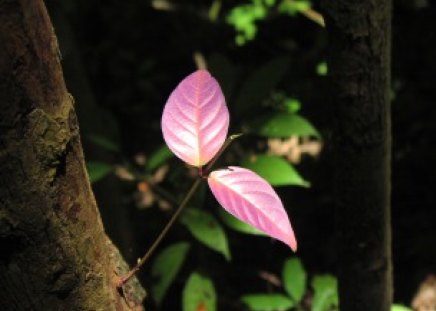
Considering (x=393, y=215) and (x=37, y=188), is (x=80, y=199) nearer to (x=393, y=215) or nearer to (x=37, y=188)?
(x=37, y=188)

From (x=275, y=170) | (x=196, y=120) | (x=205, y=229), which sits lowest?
(x=205, y=229)

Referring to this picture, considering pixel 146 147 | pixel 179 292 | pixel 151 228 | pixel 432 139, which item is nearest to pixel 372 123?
pixel 432 139

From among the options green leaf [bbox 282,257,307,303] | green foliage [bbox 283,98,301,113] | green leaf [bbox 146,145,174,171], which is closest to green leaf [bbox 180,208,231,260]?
green leaf [bbox 146,145,174,171]

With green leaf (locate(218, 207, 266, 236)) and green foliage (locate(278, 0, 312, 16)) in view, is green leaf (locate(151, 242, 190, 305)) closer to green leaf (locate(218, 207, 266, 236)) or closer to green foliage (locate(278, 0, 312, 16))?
green leaf (locate(218, 207, 266, 236))

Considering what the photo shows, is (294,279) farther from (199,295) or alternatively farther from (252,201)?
(252,201)

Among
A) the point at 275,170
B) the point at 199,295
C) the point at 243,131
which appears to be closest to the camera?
the point at 275,170

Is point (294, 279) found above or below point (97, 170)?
below

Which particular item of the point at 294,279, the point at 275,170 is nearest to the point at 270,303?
the point at 294,279
